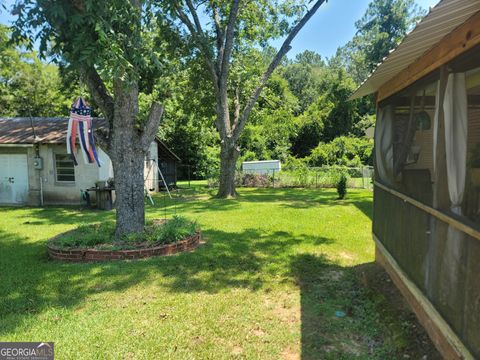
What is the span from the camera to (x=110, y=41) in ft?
17.7

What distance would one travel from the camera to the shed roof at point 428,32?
8.09 feet

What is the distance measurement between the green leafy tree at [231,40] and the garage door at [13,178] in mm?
7678

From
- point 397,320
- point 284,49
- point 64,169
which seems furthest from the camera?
point 284,49

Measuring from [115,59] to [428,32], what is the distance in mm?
4146

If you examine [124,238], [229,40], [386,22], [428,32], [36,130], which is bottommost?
[124,238]

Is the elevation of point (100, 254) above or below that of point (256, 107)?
below

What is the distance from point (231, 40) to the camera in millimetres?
14508

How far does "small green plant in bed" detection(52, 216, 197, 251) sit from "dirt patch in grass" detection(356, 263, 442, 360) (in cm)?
333

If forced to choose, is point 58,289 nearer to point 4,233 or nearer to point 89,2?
point 89,2

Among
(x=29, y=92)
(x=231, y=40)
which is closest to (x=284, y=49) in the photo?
(x=231, y=40)

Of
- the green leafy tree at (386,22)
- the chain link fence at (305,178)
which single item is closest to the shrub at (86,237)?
the chain link fence at (305,178)

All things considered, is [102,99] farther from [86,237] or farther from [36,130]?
[36,130]

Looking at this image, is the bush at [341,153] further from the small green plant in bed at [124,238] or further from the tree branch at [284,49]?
the small green plant in bed at [124,238]

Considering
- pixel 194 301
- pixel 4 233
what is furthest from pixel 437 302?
pixel 4 233
